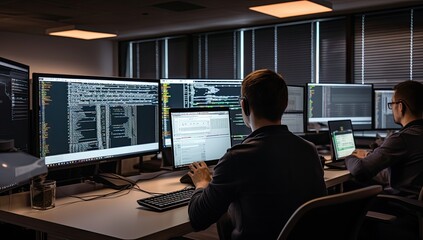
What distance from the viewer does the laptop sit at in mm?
3092

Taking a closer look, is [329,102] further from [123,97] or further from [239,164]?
[239,164]

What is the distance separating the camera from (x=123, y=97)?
2.22 m

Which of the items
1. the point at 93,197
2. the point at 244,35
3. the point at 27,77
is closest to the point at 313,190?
the point at 93,197

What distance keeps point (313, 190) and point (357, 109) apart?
Answer: 2.69 m

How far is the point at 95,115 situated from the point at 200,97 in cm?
82

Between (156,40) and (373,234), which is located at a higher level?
(156,40)

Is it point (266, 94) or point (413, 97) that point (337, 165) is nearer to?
point (413, 97)

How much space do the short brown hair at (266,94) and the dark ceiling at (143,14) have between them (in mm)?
3465

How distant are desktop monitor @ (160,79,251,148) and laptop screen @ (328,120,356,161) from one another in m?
0.65

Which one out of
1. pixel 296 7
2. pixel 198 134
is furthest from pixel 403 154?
pixel 296 7

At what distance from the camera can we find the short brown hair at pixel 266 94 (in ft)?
5.23

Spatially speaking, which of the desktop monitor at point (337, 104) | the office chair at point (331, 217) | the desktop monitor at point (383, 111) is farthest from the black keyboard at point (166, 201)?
the desktop monitor at point (383, 111)

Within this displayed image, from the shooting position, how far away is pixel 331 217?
1.32 metres

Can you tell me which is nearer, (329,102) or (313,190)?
(313,190)
